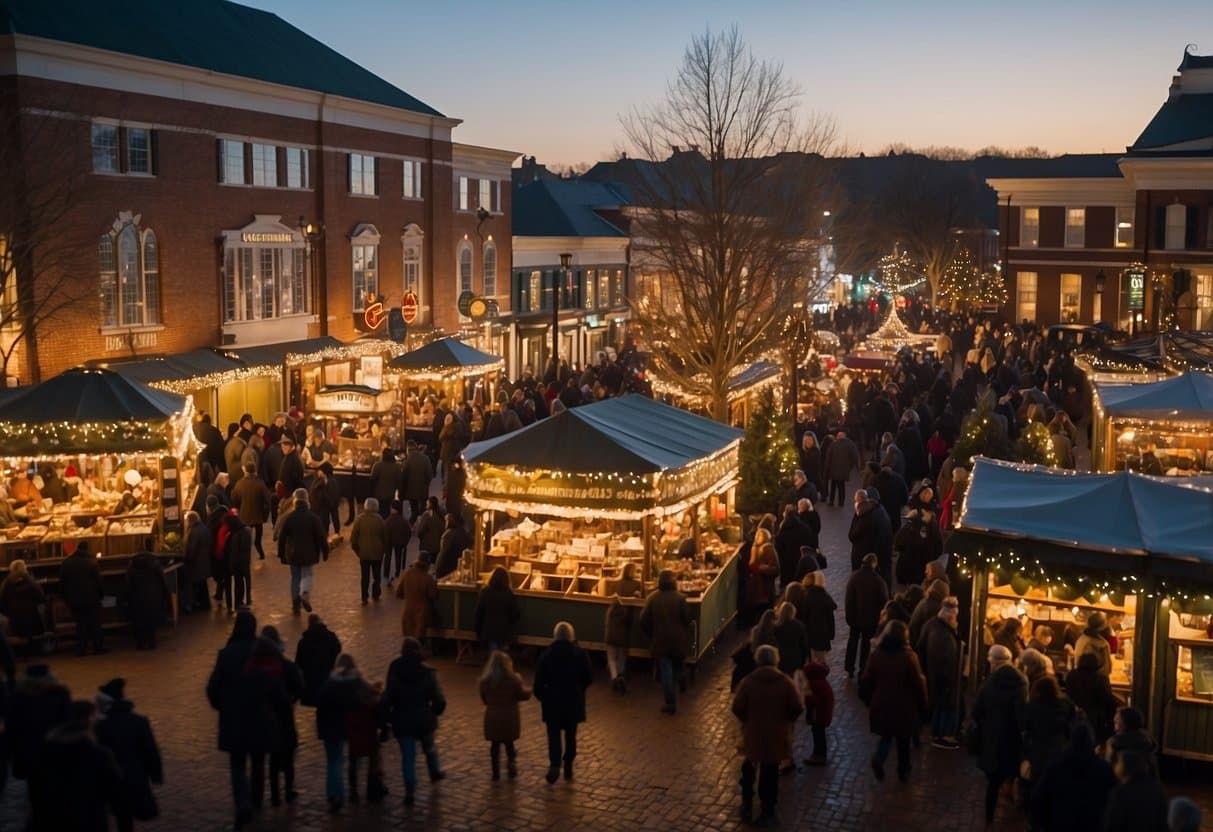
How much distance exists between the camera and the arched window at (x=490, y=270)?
4522cm

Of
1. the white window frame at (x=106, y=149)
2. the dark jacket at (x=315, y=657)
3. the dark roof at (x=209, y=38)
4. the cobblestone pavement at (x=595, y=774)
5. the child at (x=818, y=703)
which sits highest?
the dark roof at (x=209, y=38)

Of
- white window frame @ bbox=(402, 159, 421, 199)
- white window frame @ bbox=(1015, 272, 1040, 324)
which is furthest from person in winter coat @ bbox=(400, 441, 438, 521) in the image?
white window frame @ bbox=(1015, 272, 1040, 324)

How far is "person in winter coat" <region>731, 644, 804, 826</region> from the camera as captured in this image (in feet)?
32.8

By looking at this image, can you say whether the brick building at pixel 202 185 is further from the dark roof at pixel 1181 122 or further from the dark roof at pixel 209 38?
the dark roof at pixel 1181 122

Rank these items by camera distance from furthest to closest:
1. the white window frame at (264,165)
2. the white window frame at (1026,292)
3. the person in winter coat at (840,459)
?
1. the white window frame at (1026,292)
2. the white window frame at (264,165)
3. the person in winter coat at (840,459)

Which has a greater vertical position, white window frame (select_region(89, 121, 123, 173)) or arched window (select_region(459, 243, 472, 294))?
white window frame (select_region(89, 121, 123, 173))

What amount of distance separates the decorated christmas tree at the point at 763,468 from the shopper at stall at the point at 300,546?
23.3ft

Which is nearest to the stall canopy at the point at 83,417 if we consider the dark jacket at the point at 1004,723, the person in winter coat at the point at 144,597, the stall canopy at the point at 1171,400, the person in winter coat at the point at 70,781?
the person in winter coat at the point at 144,597

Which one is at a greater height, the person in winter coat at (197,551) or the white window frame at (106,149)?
the white window frame at (106,149)

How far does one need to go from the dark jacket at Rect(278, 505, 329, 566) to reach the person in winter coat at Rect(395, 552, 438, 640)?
2424 mm

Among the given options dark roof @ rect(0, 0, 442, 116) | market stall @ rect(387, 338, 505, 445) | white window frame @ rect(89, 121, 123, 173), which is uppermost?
dark roof @ rect(0, 0, 442, 116)

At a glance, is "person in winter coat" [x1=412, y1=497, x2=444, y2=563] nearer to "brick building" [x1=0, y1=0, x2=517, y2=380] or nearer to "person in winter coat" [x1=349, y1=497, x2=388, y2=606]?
"person in winter coat" [x1=349, y1=497, x2=388, y2=606]

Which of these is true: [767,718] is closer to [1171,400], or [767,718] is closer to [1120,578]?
[1120,578]

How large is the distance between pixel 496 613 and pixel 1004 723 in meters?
5.09
